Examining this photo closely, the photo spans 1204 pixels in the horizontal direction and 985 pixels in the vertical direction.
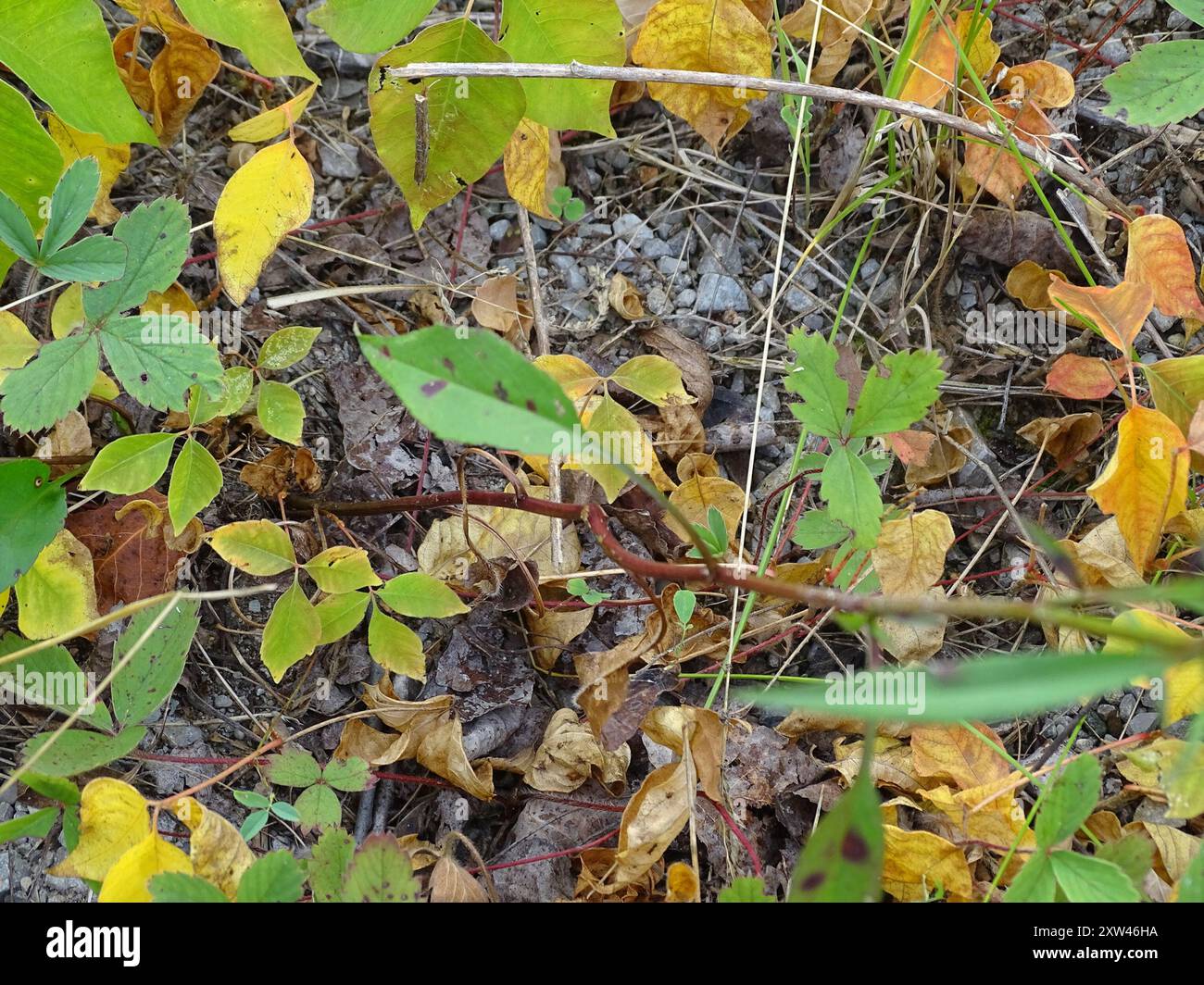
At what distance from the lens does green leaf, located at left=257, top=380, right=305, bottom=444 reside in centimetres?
173

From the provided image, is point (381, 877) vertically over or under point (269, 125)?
under

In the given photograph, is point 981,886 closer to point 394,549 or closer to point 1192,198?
point 394,549

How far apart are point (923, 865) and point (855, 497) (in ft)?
2.08

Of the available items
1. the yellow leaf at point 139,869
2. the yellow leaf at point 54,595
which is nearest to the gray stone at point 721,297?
the yellow leaf at point 54,595

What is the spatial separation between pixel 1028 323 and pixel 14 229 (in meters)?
2.09

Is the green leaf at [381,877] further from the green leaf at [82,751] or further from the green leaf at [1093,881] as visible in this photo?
the green leaf at [1093,881]

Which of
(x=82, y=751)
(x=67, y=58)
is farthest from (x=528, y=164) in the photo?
(x=82, y=751)

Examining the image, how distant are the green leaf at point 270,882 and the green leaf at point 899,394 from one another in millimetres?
1094

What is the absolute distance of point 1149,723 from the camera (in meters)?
1.76

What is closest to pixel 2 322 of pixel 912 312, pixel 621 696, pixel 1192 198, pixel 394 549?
pixel 394 549

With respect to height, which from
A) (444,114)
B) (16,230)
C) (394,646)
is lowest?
(394,646)

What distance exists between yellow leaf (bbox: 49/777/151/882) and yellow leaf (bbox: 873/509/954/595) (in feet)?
4.39

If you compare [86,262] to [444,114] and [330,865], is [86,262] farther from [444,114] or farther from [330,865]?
[330,865]

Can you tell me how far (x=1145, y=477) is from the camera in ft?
5.26
